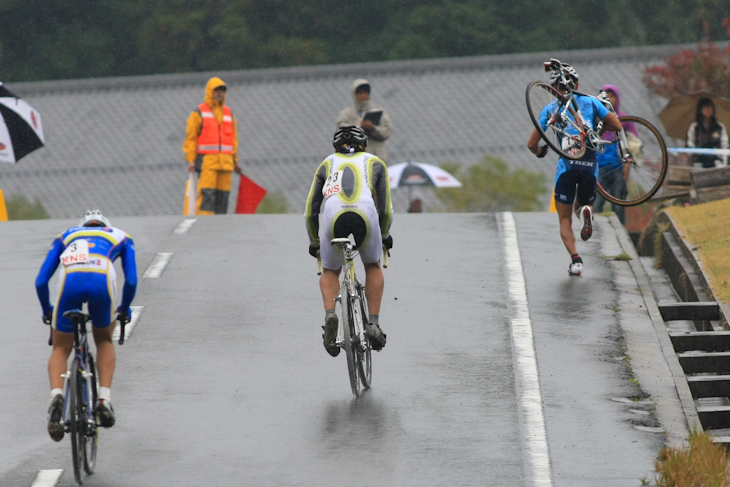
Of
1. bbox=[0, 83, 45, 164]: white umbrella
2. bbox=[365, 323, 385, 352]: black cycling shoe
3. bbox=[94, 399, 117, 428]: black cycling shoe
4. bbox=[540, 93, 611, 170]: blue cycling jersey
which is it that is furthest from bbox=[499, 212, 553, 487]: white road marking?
bbox=[0, 83, 45, 164]: white umbrella

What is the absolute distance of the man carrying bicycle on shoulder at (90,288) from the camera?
27.1 ft

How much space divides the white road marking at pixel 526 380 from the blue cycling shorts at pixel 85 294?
2727mm

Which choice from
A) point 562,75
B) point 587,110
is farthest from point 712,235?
point 562,75

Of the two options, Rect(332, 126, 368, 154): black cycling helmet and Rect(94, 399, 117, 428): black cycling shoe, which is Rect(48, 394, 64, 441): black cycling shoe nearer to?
Rect(94, 399, 117, 428): black cycling shoe

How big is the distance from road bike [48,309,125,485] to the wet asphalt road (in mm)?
187

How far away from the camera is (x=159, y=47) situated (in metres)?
46.0

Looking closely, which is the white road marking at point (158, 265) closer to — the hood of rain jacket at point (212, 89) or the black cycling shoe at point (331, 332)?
the hood of rain jacket at point (212, 89)

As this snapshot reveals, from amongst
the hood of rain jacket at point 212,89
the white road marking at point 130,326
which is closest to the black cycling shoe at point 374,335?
the white road marking at point 130,326

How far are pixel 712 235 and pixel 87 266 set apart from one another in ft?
28.5

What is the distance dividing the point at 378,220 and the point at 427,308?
2.90m

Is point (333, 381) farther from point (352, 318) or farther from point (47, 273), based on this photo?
point (47, 273)

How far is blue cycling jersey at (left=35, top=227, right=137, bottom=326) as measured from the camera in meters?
8.28

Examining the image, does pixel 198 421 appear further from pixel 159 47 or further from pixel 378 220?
pixel 159 47

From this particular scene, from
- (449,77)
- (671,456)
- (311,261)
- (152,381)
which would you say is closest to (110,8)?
(449,77)
